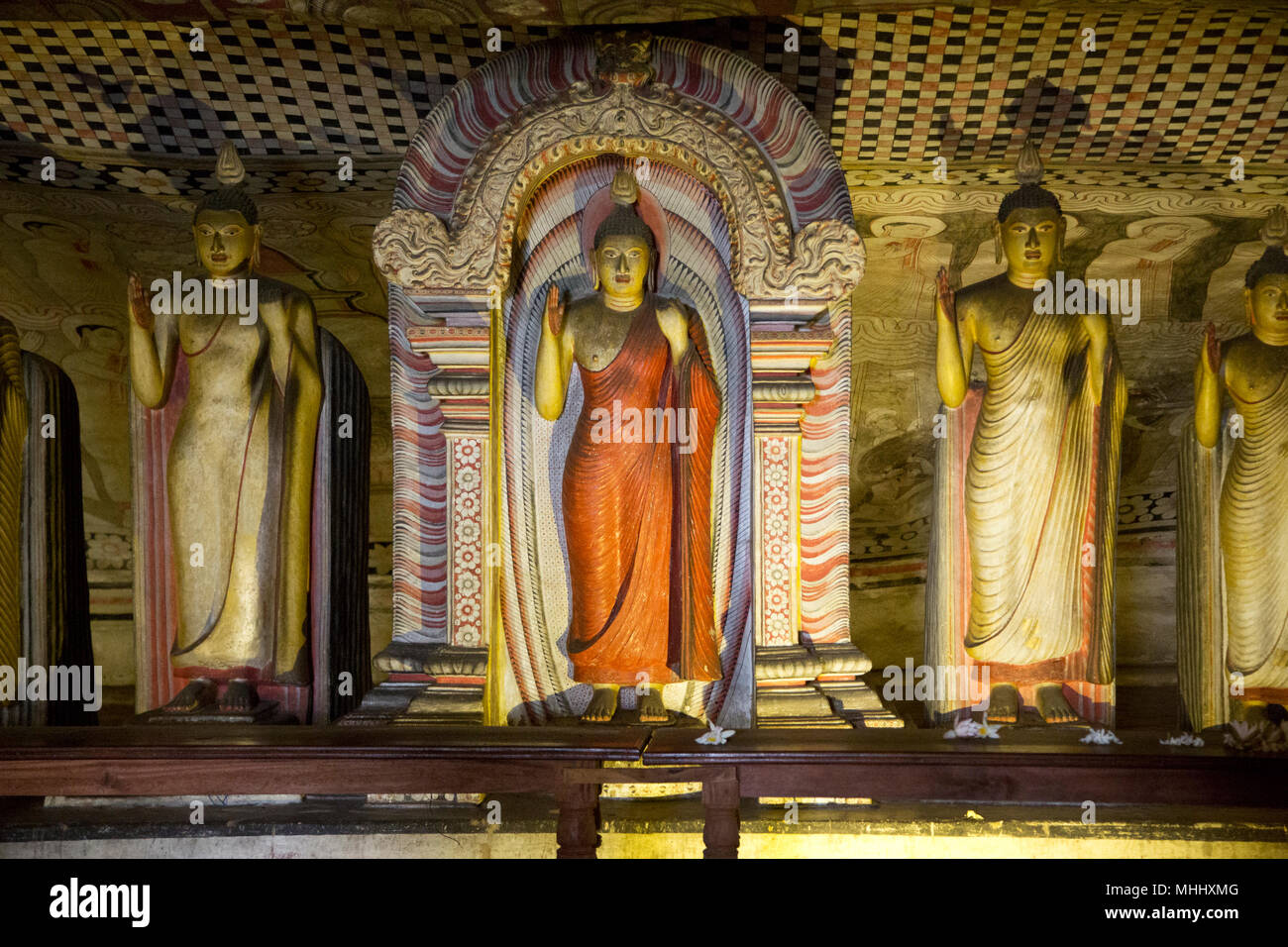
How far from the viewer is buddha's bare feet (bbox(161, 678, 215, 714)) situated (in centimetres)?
553

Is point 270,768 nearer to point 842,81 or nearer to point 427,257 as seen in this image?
point 427,257

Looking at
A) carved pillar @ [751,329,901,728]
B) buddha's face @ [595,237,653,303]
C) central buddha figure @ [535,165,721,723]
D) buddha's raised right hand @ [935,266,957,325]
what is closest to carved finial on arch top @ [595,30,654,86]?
central buddha figure @ [535,165,721,723]

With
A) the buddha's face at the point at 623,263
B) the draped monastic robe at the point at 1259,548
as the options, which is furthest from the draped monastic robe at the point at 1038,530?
the buddha's face at the point at 623,263

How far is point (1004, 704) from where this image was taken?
5484mm

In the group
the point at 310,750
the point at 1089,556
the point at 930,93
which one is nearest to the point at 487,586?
the point at 310,750

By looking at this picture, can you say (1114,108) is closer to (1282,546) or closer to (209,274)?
(1282,546)

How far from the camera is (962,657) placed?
219 inches

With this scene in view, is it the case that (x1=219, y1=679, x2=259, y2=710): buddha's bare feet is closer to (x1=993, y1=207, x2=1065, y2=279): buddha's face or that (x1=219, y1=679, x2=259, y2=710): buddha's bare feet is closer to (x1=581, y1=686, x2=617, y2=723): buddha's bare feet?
(x1=581, y1=686, x2=617, y2=723): buddha's bare feet

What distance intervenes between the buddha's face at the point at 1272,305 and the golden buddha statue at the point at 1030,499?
67cm

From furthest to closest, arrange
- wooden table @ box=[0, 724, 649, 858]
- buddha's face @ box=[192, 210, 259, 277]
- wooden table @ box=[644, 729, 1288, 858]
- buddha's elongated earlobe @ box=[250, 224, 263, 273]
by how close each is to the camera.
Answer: buddha's elongated earlobe @ box=[250, 224, 263, 273] < buddha's face @ box=[192, 210, 259, 277] < wooden table @ box=[0, 724, 649, 858] < wooden table @ box=[644, 729, 1288, 858]

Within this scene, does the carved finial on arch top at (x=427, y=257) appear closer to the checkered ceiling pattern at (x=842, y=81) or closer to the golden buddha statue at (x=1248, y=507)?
the checkered ceiling pattern at (x=842, y=81)

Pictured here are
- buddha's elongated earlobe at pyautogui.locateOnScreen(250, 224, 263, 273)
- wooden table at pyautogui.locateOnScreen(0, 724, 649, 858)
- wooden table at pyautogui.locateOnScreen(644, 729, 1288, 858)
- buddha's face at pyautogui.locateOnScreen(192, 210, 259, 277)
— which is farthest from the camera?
buddha's elongated earlobe at pyautogui.locateOnScreen(250, 224, 263, 273)

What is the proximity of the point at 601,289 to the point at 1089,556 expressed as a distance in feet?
8.12

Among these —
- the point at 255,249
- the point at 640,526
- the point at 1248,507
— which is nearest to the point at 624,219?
the point at 640,526
